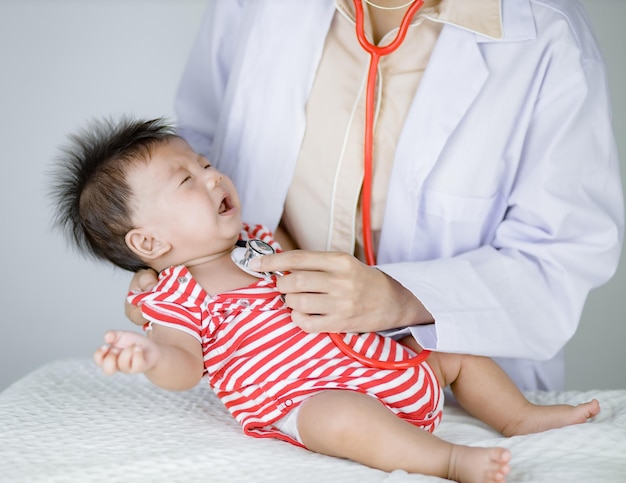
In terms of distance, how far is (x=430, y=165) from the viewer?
1604 mm

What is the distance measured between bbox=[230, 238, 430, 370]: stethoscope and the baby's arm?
162 mm

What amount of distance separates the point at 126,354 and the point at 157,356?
0.07m

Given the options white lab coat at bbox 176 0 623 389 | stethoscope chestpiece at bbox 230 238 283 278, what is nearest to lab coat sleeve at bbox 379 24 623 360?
white lab coat at bbox 176 0 623 389

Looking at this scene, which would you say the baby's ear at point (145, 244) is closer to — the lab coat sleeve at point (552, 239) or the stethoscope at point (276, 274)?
the stethoscope at point (276, 274)

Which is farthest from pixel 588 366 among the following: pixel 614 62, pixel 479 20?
pixel 479 20

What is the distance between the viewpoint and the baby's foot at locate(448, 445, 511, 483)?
1.20m

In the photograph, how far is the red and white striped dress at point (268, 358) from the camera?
4.58 ft

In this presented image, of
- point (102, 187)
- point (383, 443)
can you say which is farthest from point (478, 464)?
point (102, 187)

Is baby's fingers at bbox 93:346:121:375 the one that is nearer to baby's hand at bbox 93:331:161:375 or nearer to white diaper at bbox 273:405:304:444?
baby's hand at bbox 93:331:161:375

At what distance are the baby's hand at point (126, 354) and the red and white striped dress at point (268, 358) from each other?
0.14 m

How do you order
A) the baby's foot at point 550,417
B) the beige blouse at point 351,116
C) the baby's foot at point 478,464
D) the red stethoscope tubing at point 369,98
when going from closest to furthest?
the baby's foot at point 478,464, the baby's foot at point 550,417, the red stethoscope tubing at point 369,98, the beige blouse at point 351,116

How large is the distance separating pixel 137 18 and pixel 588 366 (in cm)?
183

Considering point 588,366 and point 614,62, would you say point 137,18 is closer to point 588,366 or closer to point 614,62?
point 614,62

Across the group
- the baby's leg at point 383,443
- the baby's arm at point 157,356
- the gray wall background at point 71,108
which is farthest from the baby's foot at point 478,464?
the gray wall background at point 71,108
